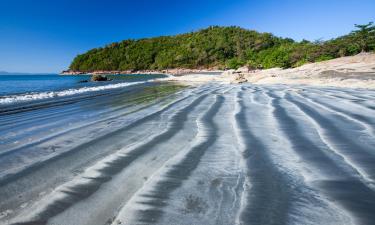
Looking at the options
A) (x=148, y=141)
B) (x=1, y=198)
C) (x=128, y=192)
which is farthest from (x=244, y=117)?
(x=1, y=198)

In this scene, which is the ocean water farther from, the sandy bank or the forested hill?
the forested hill

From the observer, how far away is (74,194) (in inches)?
109

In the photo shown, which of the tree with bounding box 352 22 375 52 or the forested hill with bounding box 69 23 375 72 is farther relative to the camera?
the forested hill with bounding box 69 23 375 72

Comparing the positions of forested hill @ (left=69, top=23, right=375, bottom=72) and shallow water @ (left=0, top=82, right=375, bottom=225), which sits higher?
forested hill @ (left=69, top=23, right=375, bottom=72)

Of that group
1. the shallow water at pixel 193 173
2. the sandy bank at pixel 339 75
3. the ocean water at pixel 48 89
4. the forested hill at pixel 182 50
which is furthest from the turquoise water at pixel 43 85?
the forested hill at pixel 182 50

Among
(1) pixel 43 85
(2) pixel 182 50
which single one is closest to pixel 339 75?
(1) pixel 43 85

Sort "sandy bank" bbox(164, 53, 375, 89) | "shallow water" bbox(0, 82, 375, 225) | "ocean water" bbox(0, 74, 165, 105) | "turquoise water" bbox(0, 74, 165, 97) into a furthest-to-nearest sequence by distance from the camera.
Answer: "turquoise water" bbox(0, 74, 165, 97) < "ocean water" bbox(0, 74, 165, 105) < "sandy bank" bbox(164, 53, 375, 89) < "shallow water" bbox(0, 82, 375, 225)

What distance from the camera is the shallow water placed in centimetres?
238

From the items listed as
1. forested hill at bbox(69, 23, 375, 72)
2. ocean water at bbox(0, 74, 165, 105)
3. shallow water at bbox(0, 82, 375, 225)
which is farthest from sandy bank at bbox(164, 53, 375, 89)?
forested hill at bbox(69, 23, 375, 72)

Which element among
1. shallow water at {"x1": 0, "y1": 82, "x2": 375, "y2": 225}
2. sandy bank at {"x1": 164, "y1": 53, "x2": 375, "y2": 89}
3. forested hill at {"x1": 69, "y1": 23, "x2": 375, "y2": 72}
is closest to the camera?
shallow water at {"x1": 0, "y1": 82, "x2": 375, "y2": 225}

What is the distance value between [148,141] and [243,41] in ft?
413

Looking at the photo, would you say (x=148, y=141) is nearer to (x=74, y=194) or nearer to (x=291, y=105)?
(x=74, y=194)

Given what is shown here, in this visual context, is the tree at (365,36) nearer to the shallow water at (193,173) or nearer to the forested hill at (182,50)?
the shallow water at (193,173)

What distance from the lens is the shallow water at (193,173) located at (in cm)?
238
